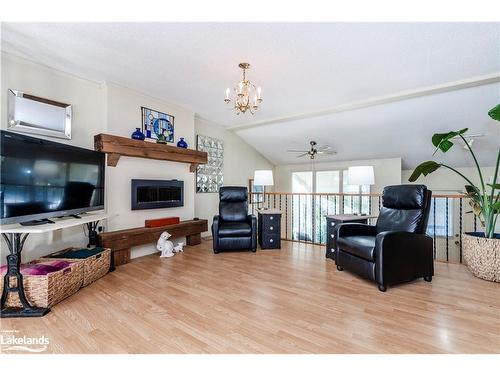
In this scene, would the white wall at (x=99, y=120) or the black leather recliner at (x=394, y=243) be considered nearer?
the black leather recliner at (x=394, y=243)

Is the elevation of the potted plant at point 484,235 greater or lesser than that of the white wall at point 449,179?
lesser

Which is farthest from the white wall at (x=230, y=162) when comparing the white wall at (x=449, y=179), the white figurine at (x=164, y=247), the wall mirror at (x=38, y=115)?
the white wall at (x=449, y=179)

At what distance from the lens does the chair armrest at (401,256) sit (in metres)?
2.32

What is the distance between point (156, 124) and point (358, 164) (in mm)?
5112

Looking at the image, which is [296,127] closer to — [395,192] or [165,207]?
[395,192]

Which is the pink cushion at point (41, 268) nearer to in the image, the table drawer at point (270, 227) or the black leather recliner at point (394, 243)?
the table drawer at point (270, 227)

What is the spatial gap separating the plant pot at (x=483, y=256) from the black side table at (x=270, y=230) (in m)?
2.42

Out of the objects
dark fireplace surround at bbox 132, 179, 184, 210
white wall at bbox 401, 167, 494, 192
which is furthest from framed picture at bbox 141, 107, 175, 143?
white wall at bbox 401, 167, 494, 192

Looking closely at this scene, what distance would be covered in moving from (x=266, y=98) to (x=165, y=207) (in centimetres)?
245

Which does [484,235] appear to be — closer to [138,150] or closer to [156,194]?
[156,194]

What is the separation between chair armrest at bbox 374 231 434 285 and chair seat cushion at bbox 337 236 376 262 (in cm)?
8

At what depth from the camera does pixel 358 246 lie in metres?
2.59

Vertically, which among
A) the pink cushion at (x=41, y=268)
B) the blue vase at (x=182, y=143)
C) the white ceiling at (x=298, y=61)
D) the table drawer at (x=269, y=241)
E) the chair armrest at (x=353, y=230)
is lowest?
the table drawer at (x=269, y=241)

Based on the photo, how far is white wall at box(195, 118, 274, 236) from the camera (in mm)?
4930
